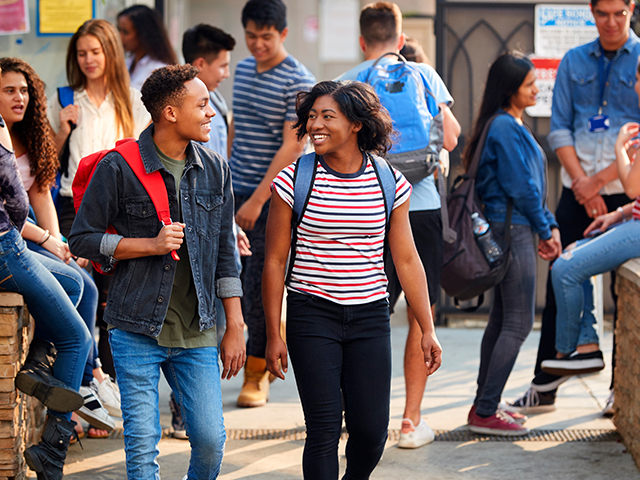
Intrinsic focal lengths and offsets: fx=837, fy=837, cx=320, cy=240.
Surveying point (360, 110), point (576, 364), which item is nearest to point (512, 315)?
point (576, 364)

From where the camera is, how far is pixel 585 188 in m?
5.07

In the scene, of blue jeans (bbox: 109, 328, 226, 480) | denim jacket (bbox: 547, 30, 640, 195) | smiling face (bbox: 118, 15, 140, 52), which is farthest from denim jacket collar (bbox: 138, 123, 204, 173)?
denim jacket (bbox: 547, 30, 640, 195)

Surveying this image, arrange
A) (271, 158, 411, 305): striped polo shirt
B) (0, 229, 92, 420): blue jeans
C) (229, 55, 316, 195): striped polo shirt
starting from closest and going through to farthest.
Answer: (271, 158, 411, 305): striped polo shirt → (0, 229, 92, 420): blue jeans → (229, 55, 316, 195): striped polo shirt

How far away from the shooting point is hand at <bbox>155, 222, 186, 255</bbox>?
112 inches

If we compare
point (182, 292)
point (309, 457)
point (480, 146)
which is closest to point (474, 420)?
point (480, 146)

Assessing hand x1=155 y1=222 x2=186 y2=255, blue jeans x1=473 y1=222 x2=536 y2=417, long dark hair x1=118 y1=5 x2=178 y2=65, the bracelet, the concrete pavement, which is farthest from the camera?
long dark hair x1=118 y1=5 x2=178 y2=65

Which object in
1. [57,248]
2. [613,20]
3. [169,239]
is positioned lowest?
[57,248]

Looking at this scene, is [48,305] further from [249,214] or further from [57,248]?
[249,214]

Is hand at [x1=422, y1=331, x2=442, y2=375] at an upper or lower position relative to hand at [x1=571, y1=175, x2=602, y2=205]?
lower

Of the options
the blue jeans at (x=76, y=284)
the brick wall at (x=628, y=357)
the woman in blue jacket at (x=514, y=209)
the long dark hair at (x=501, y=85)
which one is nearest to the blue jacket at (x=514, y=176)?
the woman in blue jacket at (x=514, y=209)

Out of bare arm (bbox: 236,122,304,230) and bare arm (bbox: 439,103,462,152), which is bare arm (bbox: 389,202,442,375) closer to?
bare arm (bbox: 439,103,462,152)

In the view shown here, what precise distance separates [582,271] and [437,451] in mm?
1239

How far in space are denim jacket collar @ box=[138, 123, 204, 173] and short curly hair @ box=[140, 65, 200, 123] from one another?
9 cm

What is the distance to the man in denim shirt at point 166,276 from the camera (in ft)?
9.53
